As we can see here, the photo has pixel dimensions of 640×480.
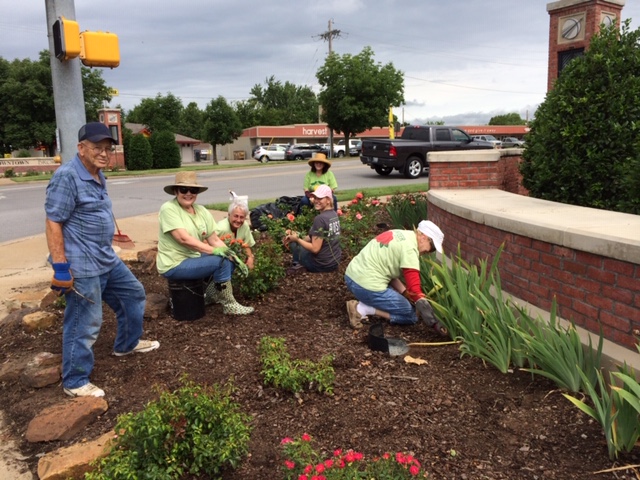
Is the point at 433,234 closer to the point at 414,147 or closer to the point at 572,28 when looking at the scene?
the point at 572,28

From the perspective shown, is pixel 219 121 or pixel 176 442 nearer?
pixel 176 442

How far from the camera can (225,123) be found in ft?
143

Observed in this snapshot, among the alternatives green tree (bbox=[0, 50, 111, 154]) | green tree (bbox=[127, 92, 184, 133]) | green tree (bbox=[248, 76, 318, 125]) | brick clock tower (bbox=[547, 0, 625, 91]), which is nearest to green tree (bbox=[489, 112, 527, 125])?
green tree (bbox=[248, 76, 318, 125])

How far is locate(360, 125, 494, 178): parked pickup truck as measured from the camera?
18.3 m

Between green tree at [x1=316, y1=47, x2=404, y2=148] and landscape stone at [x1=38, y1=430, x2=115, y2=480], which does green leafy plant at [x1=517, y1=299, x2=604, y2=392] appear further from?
green tree at [x1=316, y1=47, x2=404, y2=148]

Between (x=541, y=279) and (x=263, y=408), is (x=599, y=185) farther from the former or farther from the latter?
(x=263, y=408)

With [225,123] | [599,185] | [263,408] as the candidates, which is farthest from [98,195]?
[225,123]

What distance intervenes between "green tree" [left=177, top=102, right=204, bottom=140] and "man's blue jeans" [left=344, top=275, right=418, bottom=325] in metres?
86.2

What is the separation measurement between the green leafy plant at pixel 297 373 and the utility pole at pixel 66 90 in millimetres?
4005

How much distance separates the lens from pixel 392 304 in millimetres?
4273

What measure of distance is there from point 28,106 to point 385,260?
4794 centimetres

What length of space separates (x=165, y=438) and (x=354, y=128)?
3695cm

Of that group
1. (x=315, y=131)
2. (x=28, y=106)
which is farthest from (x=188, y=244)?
(x=315, y=131)

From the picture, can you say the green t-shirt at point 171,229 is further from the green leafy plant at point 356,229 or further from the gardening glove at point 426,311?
the green leafy plant at point 356,229
